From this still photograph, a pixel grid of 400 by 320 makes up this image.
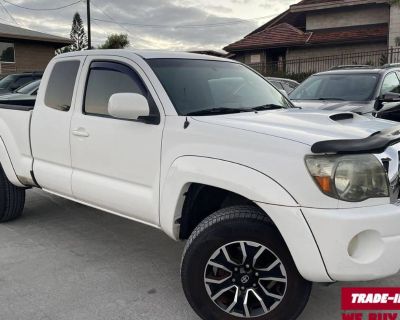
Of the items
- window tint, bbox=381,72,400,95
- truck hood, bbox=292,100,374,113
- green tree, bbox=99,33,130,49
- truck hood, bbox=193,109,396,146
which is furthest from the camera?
green tree, bbox=99,33,130,49

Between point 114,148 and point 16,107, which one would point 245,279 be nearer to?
point 114,148

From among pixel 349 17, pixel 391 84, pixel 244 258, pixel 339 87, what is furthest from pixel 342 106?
pixel 349 17

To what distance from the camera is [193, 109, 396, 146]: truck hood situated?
2.86 meters

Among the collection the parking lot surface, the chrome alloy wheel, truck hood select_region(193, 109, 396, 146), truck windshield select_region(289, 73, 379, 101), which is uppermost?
truck windshield select_region(289, 73, 379, 101)

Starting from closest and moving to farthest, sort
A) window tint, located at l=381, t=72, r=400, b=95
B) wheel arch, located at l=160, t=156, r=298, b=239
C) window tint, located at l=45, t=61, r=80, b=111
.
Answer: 1. wheel arch, located at l=160, t=156, r=298, b=239
2. window tint, located at l=45, t=61, r=80, b=111
3. window tint, located at l=381, t=72, r=400, b=95

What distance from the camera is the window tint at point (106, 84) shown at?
379 cm

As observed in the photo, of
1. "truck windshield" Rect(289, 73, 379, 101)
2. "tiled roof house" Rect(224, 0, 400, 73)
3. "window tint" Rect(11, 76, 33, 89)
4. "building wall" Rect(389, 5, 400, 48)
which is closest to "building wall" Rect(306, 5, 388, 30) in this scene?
"tiled roof house" Rect(224, 0, 400, 73)

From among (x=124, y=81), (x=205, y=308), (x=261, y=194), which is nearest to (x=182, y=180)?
(x=261, y=194)

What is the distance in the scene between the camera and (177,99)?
11.7 feet

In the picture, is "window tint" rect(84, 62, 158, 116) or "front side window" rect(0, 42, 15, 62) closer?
"window tint" rect(84, 62, 158, 116)

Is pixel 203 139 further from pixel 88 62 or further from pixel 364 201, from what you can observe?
pixel 88 62

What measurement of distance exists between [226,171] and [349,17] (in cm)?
2365

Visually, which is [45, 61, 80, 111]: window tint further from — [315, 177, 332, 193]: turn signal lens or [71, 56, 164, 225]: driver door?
[315, 177, 332, 193]: turn signal lens

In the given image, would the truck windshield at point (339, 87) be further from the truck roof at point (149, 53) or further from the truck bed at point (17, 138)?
the truck bed at point (17, 138)
